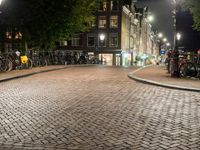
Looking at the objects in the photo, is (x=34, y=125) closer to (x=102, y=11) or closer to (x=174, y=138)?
(x=174, y=138)

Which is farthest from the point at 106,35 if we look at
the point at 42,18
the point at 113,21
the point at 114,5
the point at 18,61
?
the point at 18,61

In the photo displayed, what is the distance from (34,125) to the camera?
24.8ft

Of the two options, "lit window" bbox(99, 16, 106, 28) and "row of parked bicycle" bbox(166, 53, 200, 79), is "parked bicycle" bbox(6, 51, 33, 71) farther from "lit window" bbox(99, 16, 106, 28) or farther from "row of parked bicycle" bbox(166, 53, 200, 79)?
"lit window" bbox(99, 16, 106, 28)

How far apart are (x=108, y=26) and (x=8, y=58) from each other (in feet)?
136

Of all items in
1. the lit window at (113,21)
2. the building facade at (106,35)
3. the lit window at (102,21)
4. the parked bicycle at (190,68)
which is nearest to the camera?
the parked bicycle at (190,68)

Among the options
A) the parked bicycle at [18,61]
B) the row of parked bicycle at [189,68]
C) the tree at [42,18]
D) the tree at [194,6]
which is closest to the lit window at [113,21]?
the tree at [42,18]

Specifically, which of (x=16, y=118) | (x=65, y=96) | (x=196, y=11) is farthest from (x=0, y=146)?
(x=196, y=11)

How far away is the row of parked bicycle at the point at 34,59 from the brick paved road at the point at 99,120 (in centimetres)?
1011

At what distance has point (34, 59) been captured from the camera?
29.0 meters

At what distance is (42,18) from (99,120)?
28108 millimetres

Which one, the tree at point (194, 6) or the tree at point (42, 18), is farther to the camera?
the tree at point (42, 18)

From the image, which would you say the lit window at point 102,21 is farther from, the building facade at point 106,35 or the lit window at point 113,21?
the lit window at point 113,21

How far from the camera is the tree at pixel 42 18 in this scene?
115 feet

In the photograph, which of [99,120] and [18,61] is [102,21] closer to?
[18,61]
